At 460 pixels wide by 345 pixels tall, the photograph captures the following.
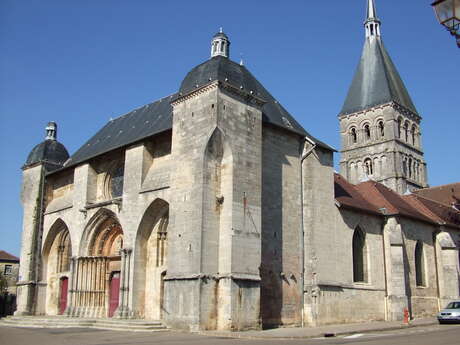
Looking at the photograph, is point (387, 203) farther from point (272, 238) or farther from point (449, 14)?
point (449, 14)

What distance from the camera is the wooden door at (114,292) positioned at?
899 inches

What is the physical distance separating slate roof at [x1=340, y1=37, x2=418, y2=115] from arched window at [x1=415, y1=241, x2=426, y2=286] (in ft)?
107

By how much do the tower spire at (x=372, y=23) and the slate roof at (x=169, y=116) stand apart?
137 ft

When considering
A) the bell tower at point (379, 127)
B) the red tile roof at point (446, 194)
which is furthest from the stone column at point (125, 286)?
the bell tower at point (379, 127)

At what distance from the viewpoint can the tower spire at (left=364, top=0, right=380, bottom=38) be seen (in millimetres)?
61281

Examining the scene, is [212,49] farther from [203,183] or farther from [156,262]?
[156,262]

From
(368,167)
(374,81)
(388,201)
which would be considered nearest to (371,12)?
(374,81)

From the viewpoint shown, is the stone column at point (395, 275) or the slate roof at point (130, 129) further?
the stone column at point (395, 275)

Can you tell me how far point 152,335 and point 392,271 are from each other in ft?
41.5

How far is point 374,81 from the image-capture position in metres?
58.3

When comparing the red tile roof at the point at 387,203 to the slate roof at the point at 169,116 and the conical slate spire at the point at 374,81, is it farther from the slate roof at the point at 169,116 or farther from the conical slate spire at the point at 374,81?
the conical slate spire at the point at 374,81

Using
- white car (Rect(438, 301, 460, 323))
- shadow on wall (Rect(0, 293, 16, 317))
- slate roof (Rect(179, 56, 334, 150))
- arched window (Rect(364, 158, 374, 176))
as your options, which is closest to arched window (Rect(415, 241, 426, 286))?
white car (Rect(438, 301, 460, 323))

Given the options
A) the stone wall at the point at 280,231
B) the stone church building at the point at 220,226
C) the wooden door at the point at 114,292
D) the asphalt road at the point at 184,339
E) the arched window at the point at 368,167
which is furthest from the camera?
the arched window at the point at 368,167

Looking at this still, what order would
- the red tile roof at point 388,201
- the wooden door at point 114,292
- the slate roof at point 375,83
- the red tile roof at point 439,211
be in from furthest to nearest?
the slate roof at point 375,83
the red tile roof at point 439,211
the red tile roof at point 388,201
the wooden door at point 114,292
